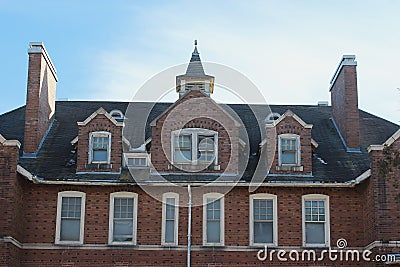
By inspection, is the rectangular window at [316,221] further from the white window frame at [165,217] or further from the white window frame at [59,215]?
the white window frame at [59,215]

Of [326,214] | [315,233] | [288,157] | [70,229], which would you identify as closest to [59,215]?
[70,229]

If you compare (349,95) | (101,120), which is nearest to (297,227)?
(349,95)

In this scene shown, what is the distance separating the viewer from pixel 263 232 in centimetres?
2977

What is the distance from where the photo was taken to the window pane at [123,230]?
29578 mm

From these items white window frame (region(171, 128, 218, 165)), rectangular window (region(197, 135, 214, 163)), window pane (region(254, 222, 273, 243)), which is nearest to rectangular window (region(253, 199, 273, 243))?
window pane (region(254, 222, 273, 243))

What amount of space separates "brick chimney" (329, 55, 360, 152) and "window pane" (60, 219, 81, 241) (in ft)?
38.7

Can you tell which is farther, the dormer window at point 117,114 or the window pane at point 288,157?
the dormer window at point 117,114

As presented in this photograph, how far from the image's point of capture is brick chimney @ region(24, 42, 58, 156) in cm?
3167

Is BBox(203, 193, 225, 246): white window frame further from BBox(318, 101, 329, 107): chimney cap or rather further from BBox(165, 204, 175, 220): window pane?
BBox(318, 101, 329, 107): chimney cap

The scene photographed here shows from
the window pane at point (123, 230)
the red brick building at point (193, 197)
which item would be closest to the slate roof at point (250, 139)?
the red brick building at point (193, 197)

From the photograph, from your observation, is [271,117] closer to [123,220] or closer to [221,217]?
[221,217]

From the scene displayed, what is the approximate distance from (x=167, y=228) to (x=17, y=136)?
27.0 feet

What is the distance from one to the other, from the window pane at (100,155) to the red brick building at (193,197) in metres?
0.04

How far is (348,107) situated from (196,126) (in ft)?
22.7
